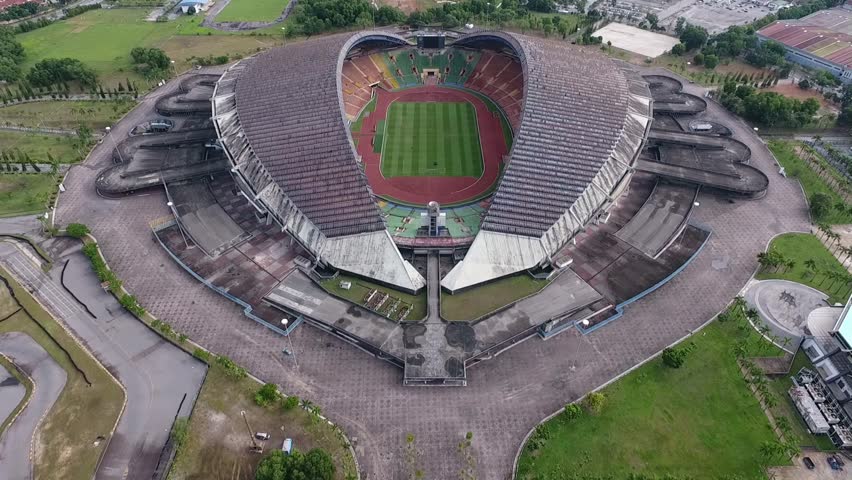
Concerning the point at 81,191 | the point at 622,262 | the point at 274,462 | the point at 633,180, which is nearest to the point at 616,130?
the point at 633,180

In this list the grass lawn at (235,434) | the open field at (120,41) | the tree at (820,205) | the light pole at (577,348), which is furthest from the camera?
the open field at (120,41)

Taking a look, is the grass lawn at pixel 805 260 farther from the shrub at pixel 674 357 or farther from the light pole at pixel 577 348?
the light pole at pixel 577 348

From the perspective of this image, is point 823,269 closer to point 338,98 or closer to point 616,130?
point 616,130

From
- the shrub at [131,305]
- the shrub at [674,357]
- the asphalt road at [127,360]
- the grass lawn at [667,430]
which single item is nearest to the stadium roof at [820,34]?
the shrub at [674,357]

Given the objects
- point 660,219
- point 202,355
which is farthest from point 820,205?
point 202,355

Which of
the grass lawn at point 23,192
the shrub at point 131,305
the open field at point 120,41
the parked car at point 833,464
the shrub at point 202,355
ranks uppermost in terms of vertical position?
the open field at point 120,41

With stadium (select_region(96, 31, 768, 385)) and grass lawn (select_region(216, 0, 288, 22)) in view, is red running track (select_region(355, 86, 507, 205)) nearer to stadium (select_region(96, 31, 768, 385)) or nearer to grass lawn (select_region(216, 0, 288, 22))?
stadium (select_region(96, 31, 768, 385))
